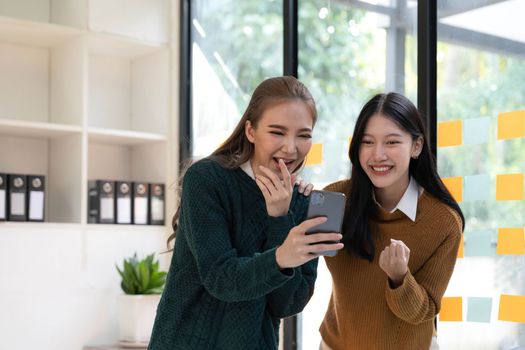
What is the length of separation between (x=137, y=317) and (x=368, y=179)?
2.06 metres

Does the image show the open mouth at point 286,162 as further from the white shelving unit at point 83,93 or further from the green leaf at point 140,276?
the white shelving unit at point 83,93

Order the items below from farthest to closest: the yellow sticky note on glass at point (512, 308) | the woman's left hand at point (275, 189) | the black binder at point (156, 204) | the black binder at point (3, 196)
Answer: the black binder at point (156, 204)
the black binder at point (3, 196)
the yellow sticky note on glass at point (512, 308)
the woman's left hand at point (275, 189)

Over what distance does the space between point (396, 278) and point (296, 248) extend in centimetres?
46

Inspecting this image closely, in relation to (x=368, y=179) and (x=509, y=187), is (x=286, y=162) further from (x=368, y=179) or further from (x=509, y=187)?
(x=509, y=187)

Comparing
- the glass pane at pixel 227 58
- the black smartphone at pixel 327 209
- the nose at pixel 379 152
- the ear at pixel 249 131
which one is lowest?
the black smartphone at pixel 327 209

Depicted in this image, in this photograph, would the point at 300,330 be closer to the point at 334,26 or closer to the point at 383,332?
the point at 334,26

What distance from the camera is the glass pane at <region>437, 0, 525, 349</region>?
2733 mm

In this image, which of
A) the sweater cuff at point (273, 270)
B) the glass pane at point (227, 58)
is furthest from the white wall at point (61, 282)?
the sweater cuff at point (273, 270)

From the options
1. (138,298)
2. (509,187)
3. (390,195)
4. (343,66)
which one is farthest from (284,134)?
(138,298)

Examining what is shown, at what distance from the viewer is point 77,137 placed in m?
4.08

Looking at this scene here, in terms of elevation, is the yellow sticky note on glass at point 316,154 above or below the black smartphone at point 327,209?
above

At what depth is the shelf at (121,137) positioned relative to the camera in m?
4.14

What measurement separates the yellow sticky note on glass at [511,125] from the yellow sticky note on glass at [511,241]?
31cm

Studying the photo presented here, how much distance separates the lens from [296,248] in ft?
5.22
